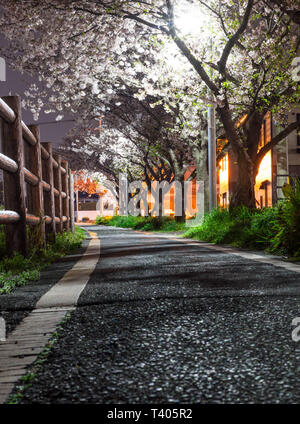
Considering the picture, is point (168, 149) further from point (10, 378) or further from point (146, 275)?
point (10, 378)

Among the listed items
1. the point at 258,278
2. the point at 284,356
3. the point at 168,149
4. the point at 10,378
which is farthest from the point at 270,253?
the point at 168,149

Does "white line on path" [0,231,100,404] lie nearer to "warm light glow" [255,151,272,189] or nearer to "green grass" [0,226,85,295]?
"green grass" [0,226,85,295]

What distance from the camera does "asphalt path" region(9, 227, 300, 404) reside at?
5.19 feet

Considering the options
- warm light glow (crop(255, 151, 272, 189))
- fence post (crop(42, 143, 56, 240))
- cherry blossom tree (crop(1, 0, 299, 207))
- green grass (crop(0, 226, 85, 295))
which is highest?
cherry blossom tree (crop(1, 0, 299, 207))

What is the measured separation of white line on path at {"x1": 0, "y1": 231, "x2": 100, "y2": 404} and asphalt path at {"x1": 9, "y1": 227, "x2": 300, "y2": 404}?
0.08 meters

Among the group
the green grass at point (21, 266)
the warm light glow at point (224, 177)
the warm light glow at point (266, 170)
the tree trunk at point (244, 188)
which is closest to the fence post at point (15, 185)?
the green grass at point (21, 266)

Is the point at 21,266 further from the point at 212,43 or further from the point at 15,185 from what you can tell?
the point at 212,43

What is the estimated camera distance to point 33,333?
2.42 m

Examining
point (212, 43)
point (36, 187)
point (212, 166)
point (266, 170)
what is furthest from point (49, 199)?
point (266, 170)

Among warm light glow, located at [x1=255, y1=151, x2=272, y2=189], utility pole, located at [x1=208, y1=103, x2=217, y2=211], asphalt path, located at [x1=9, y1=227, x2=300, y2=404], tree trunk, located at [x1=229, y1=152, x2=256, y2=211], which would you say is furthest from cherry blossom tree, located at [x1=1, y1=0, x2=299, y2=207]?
warm light glow, located at [x1=255, y1=151, x2=272, y2=189]

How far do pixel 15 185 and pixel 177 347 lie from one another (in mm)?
4356

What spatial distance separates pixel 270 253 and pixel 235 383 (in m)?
6.04

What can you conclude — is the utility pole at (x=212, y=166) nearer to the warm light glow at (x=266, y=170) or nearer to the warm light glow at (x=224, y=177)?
the warm light glow at (x=266, y=170)

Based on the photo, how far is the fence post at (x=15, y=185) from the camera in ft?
19.5
